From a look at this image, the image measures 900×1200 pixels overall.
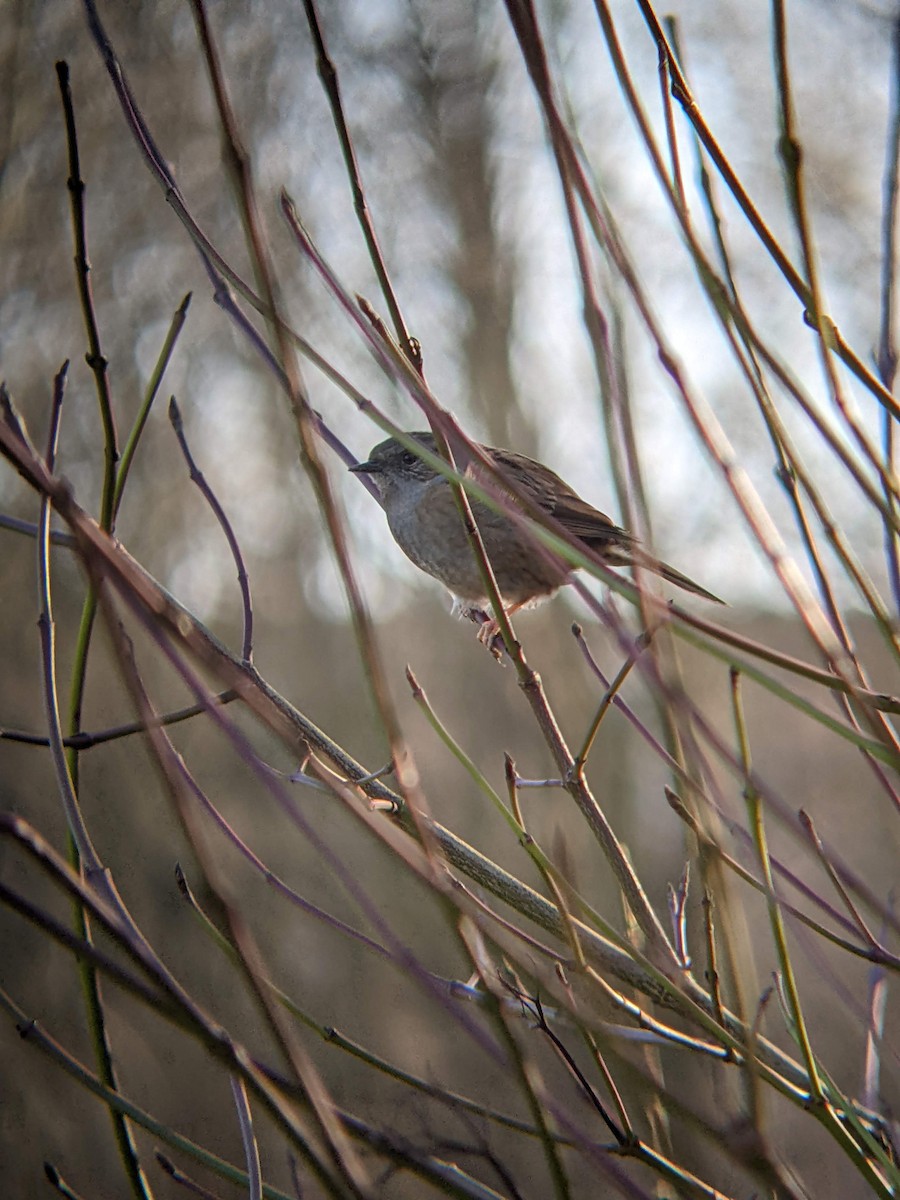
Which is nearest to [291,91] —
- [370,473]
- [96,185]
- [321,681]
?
[96,185]

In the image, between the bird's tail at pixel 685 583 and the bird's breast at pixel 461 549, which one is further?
the bird's breast at pixel 461 549

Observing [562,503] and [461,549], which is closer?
[461,549]

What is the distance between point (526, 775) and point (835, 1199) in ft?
16.2

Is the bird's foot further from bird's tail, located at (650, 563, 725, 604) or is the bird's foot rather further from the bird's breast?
bird's tail, located at (650, 563, 725, 604)

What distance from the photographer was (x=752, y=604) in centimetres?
1232

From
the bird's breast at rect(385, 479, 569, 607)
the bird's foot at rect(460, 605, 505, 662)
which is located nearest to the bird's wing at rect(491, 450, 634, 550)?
the bird's breast at rect(385, 479, 569, 607)

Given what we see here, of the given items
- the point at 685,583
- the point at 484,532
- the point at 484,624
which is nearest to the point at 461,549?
the point at 484,532

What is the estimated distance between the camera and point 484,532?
416 cm

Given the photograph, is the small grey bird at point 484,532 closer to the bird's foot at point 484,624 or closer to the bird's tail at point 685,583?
the bird's foot at point 484,624

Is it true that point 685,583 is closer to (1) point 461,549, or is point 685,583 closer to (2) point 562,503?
(1) point 461,549

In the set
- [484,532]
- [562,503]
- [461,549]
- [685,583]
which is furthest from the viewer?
[562,503]

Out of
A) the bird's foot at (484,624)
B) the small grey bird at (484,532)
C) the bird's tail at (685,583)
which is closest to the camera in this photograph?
the bird's tail at (685,583)

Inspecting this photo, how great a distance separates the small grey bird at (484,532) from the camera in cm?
391

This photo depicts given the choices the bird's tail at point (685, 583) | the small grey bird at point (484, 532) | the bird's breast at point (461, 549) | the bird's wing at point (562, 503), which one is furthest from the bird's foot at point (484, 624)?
the bird's tail at point (685, 583)
